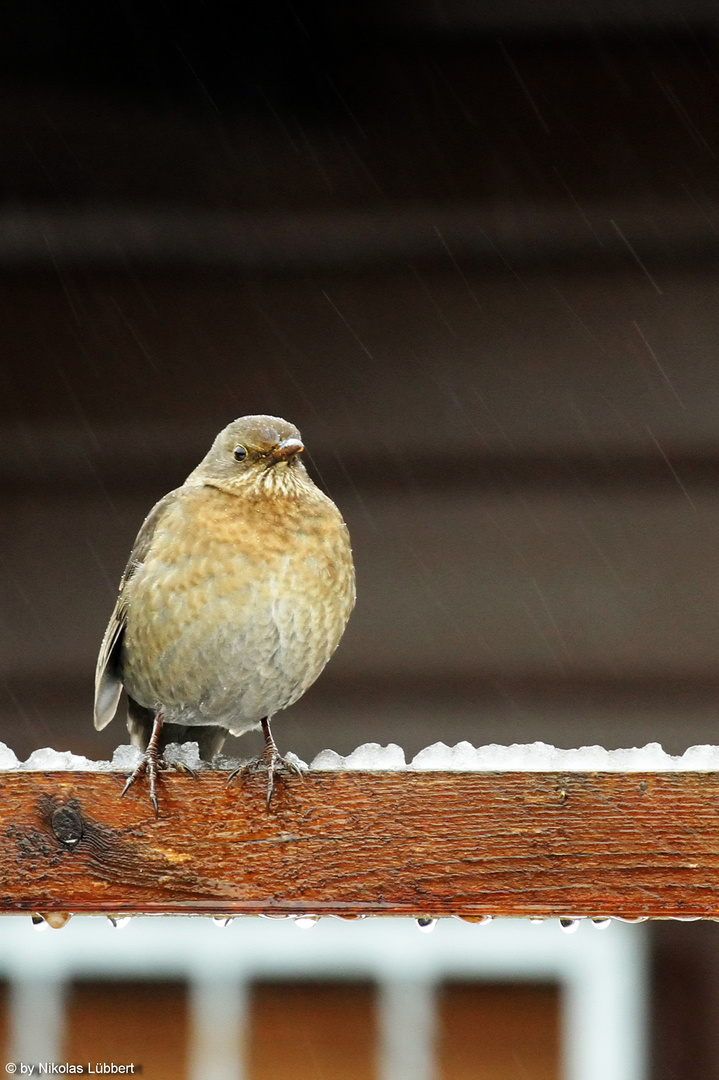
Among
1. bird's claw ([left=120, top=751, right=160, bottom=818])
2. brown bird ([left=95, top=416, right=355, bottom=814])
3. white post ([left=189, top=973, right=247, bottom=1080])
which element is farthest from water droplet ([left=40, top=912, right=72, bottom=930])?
white post ([left=189, top=973, right=247, bottom=1080])

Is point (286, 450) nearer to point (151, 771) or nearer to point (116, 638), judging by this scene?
point (116, 638)

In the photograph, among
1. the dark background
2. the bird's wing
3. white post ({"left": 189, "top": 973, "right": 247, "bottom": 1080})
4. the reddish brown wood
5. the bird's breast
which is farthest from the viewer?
the dark background

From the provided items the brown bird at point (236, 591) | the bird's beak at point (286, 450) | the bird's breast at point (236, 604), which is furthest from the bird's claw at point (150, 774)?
the bird's beak at point (286, 450)

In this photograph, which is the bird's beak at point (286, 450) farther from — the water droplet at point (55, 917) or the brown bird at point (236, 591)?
the water droplet at point (55, 917)

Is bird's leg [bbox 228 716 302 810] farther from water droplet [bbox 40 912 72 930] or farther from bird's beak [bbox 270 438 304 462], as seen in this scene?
bird's beak [bbox 270 438 304 462]

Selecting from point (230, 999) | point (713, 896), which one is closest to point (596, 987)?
point (230, 999)

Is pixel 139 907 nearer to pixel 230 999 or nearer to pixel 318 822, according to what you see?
pixel 318 822

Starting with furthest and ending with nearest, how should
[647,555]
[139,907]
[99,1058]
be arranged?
[647,555]
[99,1058]
[139,907]
